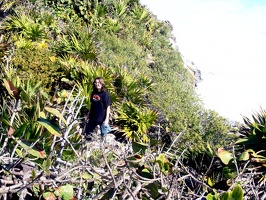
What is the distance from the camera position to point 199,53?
2795 inches

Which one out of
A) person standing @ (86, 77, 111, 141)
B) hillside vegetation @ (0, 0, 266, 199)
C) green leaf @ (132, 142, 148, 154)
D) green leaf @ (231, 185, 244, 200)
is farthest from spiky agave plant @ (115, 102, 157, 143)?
green leaf @ (231, 185, 244, 200)

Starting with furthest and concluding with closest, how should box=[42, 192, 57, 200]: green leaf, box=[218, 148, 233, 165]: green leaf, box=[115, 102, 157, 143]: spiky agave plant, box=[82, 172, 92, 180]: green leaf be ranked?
1. box=[115, 102, 157, 143]: spiky agave plant
2. box=[218, 148, 233, 165]: green leaf
3. box=[82, 172, 92, 180]: green leaf
4. box=[42, 192, 57, 200]: green leaf

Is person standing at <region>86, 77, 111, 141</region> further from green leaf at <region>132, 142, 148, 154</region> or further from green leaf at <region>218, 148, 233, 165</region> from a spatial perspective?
green leaf at <region>132, 142, 148, 154</region>

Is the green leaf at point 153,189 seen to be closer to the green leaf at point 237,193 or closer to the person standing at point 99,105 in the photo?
the green leaf at point 237,193

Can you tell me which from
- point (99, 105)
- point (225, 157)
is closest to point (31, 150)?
point (225, 157)

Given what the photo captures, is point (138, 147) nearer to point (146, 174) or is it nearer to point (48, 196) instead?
point (146, 174)

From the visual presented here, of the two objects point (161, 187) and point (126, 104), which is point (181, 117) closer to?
point (126, 104)

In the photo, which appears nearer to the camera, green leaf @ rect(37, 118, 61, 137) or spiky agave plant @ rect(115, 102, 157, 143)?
green leaf @ rect(37, 118, 61, 137)

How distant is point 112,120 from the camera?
10.7 m

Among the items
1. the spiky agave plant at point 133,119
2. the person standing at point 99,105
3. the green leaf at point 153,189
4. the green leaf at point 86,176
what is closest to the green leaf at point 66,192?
the green leaf at point 86,176

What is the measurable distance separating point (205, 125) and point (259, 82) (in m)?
52.4

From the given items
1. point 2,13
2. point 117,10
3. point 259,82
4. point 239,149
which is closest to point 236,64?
point 259,82

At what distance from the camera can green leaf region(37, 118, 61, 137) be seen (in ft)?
6.49

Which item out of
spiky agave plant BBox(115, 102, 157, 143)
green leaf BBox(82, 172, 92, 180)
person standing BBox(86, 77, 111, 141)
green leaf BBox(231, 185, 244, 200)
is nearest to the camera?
green leaf BBox(231, 185, 244, 200)
